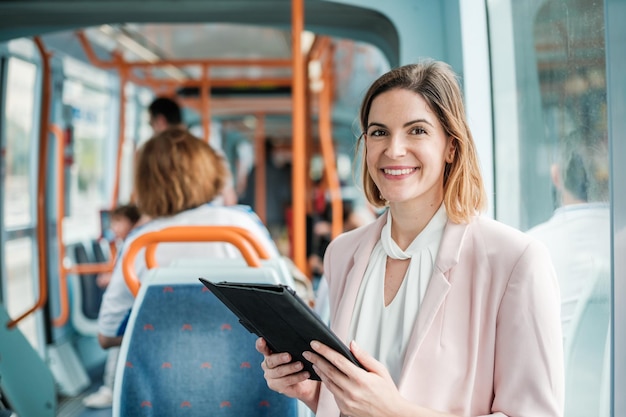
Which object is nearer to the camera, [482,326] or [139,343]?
[482,326]

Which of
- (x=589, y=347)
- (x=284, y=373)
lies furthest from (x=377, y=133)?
(x=589, y=347)

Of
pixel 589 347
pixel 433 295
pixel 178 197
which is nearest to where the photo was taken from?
pixel 433 295

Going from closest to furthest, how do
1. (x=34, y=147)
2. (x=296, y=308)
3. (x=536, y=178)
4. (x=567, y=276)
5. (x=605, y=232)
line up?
1. (x=296, y=308)
2. (x=605, y=232)
3. (x=567, y=276)
4. (x=536, y=178)
5. (x=34, y=147)

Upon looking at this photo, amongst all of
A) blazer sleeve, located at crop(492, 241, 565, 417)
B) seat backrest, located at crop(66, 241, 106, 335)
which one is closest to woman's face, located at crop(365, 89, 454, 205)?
blazer sleeve, located at crop(492, 241, 565, 417)

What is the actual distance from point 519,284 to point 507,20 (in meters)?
1.18

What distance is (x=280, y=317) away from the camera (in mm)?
1258

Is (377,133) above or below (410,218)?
above

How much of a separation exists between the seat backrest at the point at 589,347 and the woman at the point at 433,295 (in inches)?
12.7

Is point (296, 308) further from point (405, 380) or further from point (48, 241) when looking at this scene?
point (48, 241)

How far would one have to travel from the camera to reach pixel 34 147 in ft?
16.2

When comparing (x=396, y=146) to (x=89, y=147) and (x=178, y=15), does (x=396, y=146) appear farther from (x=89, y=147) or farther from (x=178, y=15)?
(x=89, y=147)

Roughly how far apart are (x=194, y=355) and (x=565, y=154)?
4.17ft

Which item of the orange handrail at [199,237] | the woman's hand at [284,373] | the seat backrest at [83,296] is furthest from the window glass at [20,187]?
the woman's hand at [284,373]

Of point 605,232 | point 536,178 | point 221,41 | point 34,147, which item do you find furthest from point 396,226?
point 221,41
